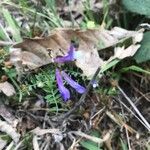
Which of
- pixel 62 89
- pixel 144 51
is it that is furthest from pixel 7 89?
pixel 144 51

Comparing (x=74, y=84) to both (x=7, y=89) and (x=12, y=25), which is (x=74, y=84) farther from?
(x=12, y=25)

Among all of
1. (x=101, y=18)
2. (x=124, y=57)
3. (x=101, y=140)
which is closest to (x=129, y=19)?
(x=101, y=18)

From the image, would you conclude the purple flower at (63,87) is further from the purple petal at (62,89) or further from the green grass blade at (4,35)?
the green grass blade at (4,35)

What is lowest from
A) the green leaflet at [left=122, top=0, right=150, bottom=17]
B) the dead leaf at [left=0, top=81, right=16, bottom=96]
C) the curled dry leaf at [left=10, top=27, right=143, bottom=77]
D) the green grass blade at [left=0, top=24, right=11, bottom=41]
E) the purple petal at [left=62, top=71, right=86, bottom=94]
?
the purple petal at [left=62, top=71, right=86, bottom=94]

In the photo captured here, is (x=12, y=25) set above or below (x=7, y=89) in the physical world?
above

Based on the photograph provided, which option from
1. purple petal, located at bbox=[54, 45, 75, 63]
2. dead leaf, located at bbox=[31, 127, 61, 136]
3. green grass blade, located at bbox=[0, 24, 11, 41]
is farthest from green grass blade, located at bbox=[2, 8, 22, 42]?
dead leaf, located at bbox=[31, 127, 61, 136]

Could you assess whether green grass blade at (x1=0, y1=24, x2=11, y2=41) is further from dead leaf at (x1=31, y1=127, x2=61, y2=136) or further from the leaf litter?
dead leaf at (x1=31, y1=127, x2=61, y2=136)

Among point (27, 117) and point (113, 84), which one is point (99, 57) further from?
point (27, 117)
